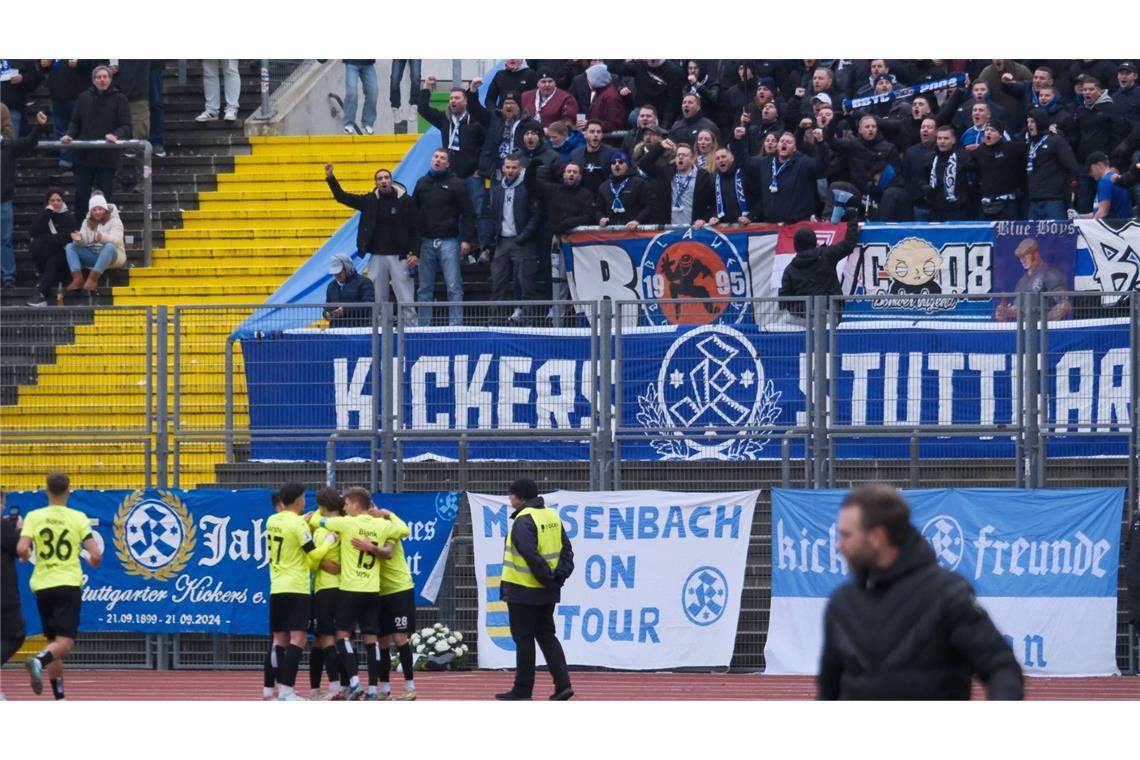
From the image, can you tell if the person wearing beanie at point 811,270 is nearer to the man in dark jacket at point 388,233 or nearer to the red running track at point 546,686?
the red running track at point 546,686

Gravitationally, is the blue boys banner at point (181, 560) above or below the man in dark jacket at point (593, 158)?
Answer: below

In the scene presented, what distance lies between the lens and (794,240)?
18094 millimetres

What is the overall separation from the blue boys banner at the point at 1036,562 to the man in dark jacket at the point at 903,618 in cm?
915

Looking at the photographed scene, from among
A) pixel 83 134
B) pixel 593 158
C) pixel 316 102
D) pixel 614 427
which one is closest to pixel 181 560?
pixel 614 427

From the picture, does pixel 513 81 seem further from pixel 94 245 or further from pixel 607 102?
pixel 94 245

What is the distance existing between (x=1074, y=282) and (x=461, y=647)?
695 centimetres

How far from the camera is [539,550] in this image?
1450 centimetres

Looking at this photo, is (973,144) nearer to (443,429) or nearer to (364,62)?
(443,429)

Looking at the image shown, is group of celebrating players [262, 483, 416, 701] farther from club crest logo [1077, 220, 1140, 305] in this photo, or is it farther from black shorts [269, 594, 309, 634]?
club crest logo [1077, 220, 1140, 305]

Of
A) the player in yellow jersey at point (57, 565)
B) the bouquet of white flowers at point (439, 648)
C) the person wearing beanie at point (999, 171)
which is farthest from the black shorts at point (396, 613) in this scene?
the person wearing beanie at point (999, 171)

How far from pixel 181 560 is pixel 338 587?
318 cm

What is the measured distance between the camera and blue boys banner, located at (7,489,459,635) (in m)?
17.4

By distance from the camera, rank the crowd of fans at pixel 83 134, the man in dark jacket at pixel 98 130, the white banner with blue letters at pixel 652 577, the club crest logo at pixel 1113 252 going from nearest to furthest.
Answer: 1. the white banner with blue letters at pixel 652 577
2. the club crest logo at pixel 1113 252
3. the crowd of fans at pixel 83 134
4. the man in dark jacket at pixel 98 130

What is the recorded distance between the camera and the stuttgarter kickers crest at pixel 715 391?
16.7 meters
